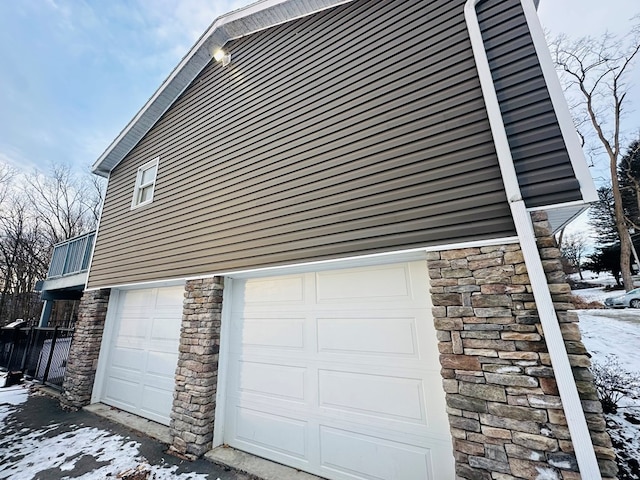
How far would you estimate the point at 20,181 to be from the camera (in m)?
17.7

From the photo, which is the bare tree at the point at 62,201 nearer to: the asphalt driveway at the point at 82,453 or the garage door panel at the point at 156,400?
the asphalt driveway at the point at 82,453

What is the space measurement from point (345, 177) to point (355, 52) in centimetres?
192

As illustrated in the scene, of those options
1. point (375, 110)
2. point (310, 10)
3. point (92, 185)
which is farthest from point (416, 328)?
point (92, 185)

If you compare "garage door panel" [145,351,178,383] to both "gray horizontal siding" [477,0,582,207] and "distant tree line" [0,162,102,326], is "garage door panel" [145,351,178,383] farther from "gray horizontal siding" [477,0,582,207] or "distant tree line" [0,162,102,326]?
"distant tree line" [0,162,102,326]

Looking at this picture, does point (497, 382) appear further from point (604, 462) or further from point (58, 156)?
point (58, 156)

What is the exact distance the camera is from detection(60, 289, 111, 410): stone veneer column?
18.1ft

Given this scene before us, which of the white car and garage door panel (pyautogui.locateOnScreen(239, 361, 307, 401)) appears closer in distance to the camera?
garage door panel (pyautogui.locateOnScreen(239, 361, 307, 401))

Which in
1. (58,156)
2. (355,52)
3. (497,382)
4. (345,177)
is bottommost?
(497,382)

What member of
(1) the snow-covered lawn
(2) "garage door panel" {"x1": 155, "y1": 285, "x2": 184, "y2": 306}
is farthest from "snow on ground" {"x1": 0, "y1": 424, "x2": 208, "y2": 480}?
A: (1) the snow-covered lawn

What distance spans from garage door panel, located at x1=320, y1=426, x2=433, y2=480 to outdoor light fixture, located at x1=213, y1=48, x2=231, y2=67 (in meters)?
6.67

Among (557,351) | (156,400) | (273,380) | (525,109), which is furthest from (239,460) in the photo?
(525,109)

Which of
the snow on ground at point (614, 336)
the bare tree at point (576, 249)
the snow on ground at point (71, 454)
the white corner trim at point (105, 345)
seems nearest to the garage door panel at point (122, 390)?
the white corner trim at point (105, 345)

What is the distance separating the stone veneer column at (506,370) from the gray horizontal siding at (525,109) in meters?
0.29

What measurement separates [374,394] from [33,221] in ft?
83.4
